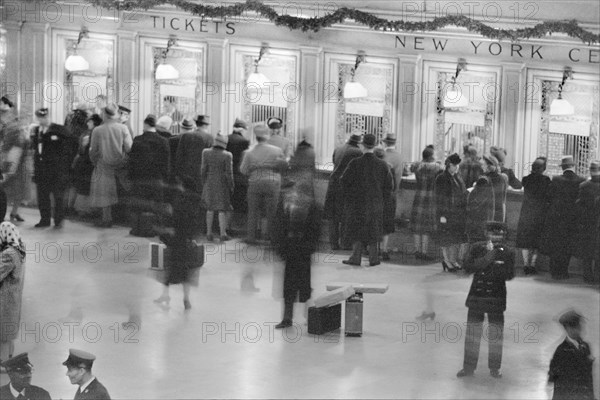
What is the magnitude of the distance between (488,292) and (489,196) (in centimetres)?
182

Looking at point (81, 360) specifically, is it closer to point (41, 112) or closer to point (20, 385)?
point (20, 385)

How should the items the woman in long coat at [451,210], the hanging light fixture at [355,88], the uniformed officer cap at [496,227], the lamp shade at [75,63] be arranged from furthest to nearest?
the lamp shade at [75,63]
the hanging light fixture at [355,88]
the woman in long coat at [451,210]
the uniformed officer cap at [496,227]

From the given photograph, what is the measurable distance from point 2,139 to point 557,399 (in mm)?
6154

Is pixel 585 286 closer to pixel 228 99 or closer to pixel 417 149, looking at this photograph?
pixel 417 149

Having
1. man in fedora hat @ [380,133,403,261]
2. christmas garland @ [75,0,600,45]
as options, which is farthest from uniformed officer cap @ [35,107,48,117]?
man in fedora hat @ [380,133,403,261]

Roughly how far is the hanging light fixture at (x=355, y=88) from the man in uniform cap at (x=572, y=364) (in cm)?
350

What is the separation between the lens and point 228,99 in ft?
39.2

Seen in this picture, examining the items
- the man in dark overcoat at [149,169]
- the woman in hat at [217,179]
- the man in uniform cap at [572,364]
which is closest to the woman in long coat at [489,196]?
the woman in hat at [217,179]

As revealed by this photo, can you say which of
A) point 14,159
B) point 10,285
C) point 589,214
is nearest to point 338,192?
point 589,214

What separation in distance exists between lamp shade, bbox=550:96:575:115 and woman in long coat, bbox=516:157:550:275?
432 millimetres

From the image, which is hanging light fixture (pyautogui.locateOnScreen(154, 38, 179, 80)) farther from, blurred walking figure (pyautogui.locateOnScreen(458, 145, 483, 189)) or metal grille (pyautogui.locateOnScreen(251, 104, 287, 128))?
blurred walking figure (pyautogui.locateOnScreen(458, 145, 483, 189))

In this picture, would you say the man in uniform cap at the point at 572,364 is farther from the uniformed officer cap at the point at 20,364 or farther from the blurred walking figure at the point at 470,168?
the uniformed officer cap at the point at 20,364

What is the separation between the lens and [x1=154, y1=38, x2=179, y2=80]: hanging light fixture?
459 inches

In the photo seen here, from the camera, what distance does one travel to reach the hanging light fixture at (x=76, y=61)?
1202 cm
